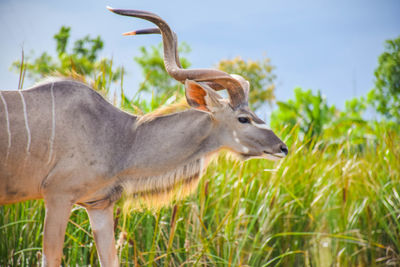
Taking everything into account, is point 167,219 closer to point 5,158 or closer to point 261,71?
point 5,158

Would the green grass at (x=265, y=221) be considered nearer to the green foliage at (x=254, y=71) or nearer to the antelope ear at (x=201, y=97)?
the antelope ear at (x=201, y=97)

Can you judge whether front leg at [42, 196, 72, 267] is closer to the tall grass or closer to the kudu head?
the tall grass

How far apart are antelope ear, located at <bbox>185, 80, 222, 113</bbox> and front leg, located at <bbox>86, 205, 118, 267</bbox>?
891mm

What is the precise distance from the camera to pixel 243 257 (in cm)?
429

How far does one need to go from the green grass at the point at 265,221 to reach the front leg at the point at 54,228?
0.71 m

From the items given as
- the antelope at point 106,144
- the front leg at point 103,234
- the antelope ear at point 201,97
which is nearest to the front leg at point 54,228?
the antelope at point 106,144

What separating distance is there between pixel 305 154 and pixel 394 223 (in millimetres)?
1255

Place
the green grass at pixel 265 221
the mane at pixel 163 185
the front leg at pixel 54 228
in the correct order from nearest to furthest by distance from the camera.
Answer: the front leg at pixel 54 228 → the mane at pixel 163 185 → the green grass at pixel 265 221

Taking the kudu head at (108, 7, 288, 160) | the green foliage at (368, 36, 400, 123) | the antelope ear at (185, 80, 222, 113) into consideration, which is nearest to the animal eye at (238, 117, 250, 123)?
the kudu head at (108, 7, 288, 160)

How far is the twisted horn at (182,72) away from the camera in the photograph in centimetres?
312

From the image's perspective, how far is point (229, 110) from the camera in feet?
10.3

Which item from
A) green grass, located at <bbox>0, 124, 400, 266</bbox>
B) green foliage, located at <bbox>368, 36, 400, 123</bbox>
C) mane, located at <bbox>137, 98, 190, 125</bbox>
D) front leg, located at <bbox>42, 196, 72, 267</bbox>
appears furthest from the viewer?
green foliage, located at <bbox>368, 36, 400, 123</bbox>

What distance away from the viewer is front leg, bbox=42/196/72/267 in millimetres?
2760

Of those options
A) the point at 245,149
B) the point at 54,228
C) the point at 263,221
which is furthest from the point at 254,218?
the point at 54,228
